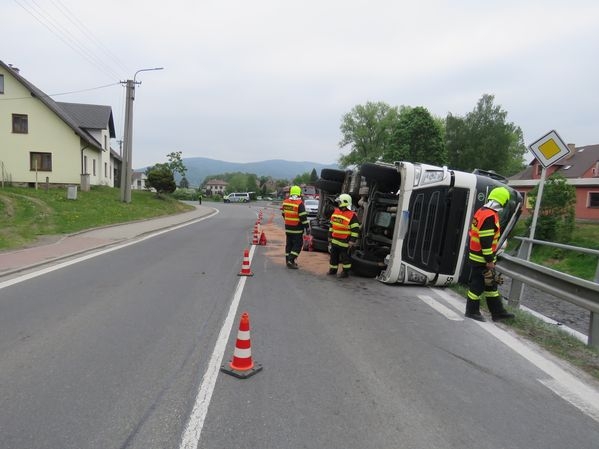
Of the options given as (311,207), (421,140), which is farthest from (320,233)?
(421,140)

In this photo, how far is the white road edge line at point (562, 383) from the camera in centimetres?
376

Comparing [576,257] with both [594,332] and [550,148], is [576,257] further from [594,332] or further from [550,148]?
[594,332]

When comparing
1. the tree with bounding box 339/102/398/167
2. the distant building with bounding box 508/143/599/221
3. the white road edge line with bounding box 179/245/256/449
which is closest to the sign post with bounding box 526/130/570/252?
the white road edge line with bounding box 179/245/256/449

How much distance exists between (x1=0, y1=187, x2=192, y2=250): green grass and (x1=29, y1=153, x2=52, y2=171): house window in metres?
2.54

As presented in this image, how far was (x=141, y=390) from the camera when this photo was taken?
3688 millimetres

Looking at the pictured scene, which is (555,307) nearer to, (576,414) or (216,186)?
(576,414)

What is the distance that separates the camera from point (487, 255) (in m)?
6.13

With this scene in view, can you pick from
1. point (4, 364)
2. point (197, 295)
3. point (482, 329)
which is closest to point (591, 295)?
point (482, 329)

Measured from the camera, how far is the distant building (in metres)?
34.1

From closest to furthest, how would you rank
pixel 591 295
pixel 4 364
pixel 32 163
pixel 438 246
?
pixel 4 364 < pixel 591 295 < pixel 438 246 < pixel 32 163

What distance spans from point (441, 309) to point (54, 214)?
16.9 meters

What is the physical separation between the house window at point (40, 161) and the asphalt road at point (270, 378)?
2682 cm

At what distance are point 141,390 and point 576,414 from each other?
358cm

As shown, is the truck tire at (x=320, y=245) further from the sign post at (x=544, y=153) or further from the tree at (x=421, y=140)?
the tree at (x=421, y=140)
